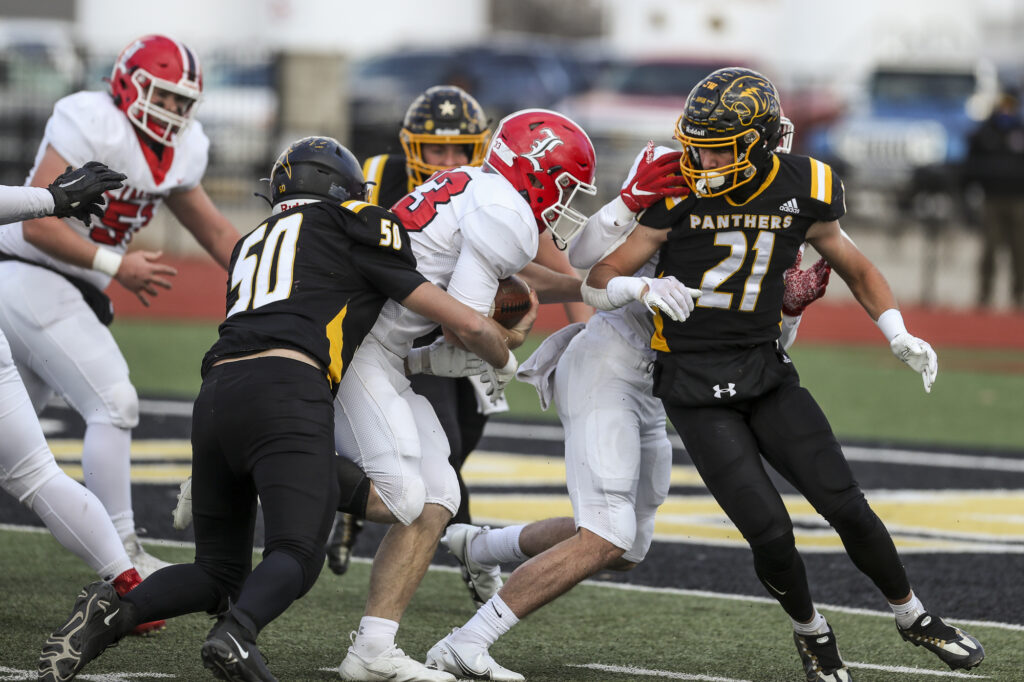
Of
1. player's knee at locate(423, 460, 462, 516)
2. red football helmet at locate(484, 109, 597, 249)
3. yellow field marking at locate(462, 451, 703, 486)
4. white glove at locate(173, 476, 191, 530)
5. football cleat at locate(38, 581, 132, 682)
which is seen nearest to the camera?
football cleat at locate(38, 581, 132, 682)

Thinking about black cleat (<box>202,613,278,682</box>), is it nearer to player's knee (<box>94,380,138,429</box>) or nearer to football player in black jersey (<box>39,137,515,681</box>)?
football player in black jersey (<box>39,137,515,681</box>)

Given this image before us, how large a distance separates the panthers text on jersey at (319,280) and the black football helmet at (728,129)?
92 cm

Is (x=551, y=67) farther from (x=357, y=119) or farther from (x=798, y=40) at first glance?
(x=798, y=40)

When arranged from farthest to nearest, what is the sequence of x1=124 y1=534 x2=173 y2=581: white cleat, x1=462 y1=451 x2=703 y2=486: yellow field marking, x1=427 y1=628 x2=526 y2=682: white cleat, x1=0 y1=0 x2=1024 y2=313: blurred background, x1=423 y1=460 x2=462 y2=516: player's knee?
1. x1=0 y1=0 x2=1024 y2=313: blurred background
2. x1=462 y1=451 x2=703 y2=486: yellow field marking
3. x1=124 y1=534 x2=173 y2=581: white cleat
4. x1=423 y1=460 x2=462 y2=516: player's knee
5. x1=427 y1=628 x2=526 y2=682: white cleat

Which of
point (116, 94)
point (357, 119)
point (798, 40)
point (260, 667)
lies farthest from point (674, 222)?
point (798, 40)

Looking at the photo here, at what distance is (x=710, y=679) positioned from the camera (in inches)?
179

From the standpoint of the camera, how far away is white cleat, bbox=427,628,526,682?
4.45 metres

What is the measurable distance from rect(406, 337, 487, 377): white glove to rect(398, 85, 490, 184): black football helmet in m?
1.24

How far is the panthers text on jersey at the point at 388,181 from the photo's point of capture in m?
5.88

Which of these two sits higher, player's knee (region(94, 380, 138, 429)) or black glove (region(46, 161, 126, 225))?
black glove (region(46, 161, 126, 225))

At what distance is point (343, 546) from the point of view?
5922 millimetres

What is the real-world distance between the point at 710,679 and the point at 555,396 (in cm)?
104

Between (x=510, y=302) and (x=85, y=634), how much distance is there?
1.59m

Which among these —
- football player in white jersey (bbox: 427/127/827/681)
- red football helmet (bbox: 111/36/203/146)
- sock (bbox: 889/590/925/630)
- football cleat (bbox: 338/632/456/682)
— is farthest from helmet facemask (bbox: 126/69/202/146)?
sock (bbox: 889/590/925/630)
